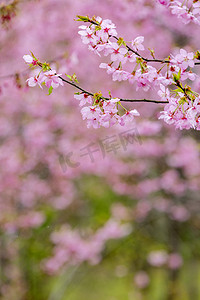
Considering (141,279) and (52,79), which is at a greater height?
(52,79)

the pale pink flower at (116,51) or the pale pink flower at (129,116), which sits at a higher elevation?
the pale pink flower at (116,51)

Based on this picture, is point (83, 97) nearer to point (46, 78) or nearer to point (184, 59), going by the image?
point (46, 78)

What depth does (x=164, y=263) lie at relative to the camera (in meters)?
7.34

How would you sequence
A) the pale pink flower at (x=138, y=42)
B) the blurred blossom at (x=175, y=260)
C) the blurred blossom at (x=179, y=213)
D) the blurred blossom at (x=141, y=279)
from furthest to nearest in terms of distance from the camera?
the blurred blossom at (x=141, y=279)
the blurred blossom at (x=179, y=213)
the blurred blossom at (x=175, y=260)
the pale pink flower at (x=138, y=42)

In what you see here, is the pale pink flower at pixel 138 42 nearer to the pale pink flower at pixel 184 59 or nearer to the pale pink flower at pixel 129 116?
the pale pink flower at pixel 184 59

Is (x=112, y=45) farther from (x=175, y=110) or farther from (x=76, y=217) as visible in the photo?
(x=76, y=217)

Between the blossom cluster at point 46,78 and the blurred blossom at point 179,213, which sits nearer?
the blossom cluster at point 46,78

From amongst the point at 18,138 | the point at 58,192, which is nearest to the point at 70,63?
the point at 18,138

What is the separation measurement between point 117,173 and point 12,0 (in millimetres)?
4806

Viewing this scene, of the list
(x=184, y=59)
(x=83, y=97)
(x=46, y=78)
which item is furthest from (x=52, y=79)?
(x=184, y=59)

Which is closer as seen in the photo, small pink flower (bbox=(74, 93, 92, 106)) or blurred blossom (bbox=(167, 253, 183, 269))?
small pink flower (bbox=(74, 93, 92, 106))

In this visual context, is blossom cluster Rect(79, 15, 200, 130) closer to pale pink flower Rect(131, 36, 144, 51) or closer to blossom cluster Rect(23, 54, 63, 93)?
pale pink flower Rect(131, 36, 144, 51)

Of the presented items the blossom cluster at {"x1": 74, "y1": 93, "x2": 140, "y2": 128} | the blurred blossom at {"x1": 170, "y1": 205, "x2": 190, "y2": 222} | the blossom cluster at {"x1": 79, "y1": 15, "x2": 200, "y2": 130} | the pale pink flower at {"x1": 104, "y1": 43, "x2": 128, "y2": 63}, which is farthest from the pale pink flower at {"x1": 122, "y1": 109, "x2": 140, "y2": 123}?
the blurred blossom at {"x1": 170, "y1": 205, "x2": 190, "y2": 222}

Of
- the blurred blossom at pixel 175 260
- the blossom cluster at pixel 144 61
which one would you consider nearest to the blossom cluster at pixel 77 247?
the blurred blossom at pixel 175 260
